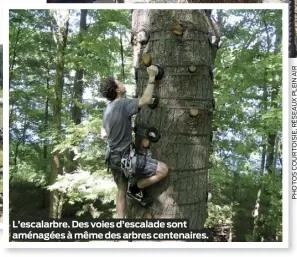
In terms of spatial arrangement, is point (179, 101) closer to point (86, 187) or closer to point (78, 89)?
point (78, 89)

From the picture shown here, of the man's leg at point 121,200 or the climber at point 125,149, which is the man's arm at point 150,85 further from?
the man's leg at point 121,200

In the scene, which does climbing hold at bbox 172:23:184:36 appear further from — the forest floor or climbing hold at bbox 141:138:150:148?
the forest floor

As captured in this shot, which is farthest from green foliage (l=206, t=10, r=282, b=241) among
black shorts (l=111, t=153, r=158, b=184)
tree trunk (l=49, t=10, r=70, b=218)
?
tree trunk (l=49, t=10, r=70, b=218)

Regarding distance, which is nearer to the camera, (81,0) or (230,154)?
(81,0)

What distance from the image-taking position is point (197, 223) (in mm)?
3156

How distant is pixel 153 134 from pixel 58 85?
1.35 meters

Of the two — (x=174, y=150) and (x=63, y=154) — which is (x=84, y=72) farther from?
(x=174, y=150)

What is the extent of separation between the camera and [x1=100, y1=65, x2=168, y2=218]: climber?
2955 millimetres

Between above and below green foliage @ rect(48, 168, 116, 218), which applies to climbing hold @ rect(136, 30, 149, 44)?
above

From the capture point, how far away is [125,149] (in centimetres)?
306

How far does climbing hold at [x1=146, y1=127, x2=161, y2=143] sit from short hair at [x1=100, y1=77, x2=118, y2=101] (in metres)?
0.51

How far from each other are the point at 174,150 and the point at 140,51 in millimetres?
853

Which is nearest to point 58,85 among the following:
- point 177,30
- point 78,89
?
point 78,89

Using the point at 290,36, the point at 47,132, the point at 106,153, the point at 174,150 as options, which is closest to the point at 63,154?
the point at 47,132
